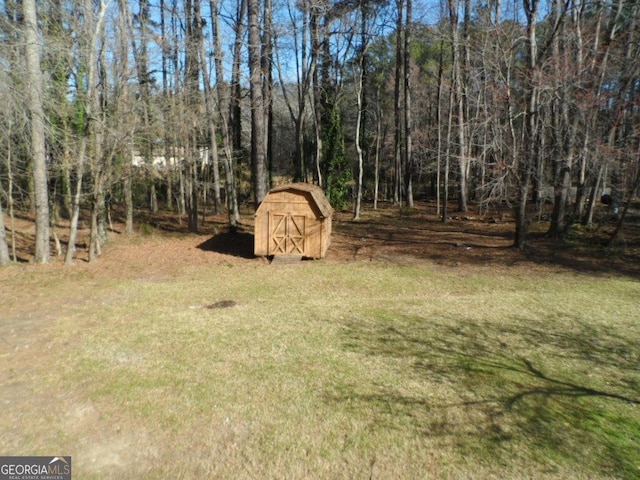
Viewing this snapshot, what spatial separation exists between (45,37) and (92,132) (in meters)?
2.53

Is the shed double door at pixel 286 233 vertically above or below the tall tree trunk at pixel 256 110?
below

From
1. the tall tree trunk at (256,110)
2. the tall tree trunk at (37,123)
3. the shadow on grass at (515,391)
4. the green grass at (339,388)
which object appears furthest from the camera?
the tall tree trunk at (256,110)

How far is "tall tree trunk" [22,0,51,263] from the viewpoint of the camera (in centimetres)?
1035

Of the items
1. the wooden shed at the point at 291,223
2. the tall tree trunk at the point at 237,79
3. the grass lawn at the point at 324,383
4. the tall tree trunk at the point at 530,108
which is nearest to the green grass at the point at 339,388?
the grass lawn at the point at 324,383

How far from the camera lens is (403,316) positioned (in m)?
8.22

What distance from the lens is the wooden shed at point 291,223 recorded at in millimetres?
13055

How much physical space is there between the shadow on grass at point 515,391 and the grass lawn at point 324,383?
2cm

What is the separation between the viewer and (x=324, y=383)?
5.46 meters

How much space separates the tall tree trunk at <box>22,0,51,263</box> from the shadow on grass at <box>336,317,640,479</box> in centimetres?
961

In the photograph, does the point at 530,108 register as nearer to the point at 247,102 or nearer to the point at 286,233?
the point at 286,233

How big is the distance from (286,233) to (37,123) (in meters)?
7.45

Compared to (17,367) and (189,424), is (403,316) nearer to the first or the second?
(189,424)

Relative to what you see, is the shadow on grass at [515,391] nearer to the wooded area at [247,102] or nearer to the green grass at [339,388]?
the green grass at [339,388]

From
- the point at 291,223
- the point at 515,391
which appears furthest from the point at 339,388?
the point at 291,223
